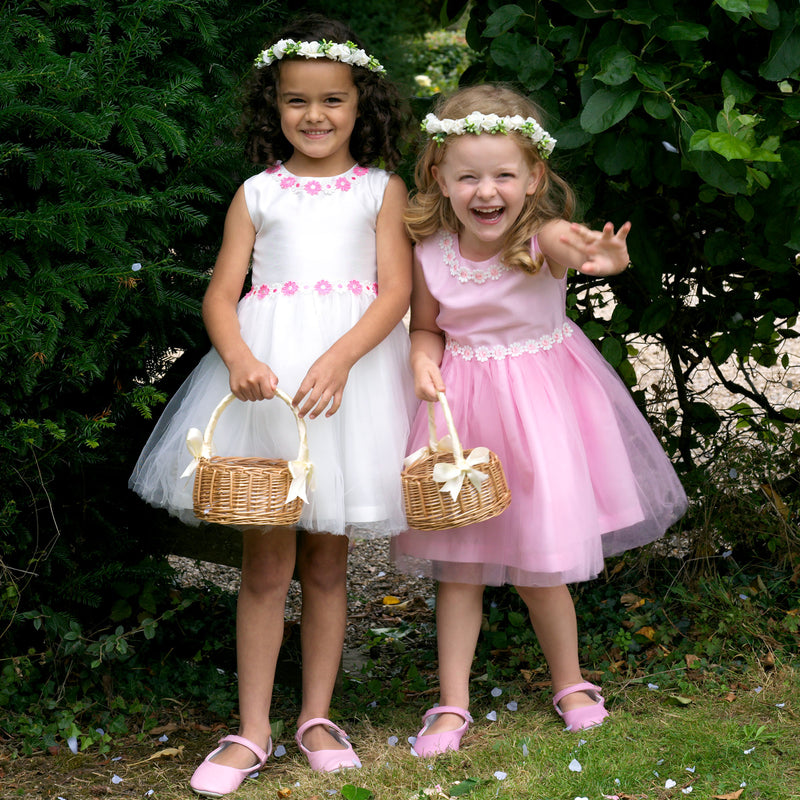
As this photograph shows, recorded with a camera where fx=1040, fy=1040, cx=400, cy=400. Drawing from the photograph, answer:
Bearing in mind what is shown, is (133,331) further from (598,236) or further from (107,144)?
(598,236)

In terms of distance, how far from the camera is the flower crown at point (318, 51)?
8.21ft

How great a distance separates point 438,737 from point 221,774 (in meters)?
0.53

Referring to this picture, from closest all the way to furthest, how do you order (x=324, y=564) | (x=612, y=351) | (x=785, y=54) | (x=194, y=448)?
(x=194, y=448)
(x=785, y=54)
(x=324, y=564)
(x=612, y=351)

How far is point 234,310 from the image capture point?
100 inches

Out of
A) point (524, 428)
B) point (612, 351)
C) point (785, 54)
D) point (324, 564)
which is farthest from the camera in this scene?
point (612, 351)

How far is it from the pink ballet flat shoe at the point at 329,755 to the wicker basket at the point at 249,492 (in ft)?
2.14

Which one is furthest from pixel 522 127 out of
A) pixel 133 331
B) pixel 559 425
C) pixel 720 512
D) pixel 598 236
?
pixel 720 512

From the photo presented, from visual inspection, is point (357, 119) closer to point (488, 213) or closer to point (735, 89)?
point (488, 213)

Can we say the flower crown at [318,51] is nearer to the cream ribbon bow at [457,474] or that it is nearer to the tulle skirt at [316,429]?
the tulle skirt at [316,429]

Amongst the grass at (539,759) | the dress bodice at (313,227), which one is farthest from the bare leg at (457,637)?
the dress bodice at (313,227)

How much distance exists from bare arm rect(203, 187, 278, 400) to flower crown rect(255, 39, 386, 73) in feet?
1.11

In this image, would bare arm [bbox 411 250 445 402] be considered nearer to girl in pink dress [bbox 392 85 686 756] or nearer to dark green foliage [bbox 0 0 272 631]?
girl in pink dress [bbox 392 85 686 756]

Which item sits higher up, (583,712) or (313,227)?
(313,227)

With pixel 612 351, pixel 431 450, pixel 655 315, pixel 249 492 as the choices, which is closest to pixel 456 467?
pixel 431 450
